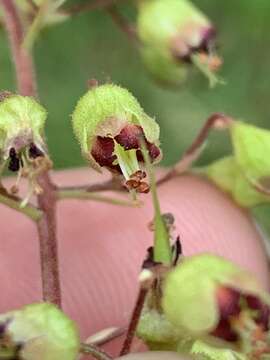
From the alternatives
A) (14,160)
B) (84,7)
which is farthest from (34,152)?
(84,7)

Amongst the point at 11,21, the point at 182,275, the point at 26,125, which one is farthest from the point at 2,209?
the point at 182,275

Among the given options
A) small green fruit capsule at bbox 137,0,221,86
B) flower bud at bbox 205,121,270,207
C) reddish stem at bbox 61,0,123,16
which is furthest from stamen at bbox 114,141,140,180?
small green fruit capsule at bbox 137,0,221,86

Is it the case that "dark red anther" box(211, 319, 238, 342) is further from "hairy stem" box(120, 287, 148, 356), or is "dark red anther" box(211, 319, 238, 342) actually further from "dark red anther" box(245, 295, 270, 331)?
"hairy stem" box(120, 287, 148, 356)

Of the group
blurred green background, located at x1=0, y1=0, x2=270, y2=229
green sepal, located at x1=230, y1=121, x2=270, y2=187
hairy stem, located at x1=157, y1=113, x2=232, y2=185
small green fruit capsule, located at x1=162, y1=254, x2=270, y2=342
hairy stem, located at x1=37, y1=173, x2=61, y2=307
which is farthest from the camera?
blurred green background, located at x1=0, y1=0, x2=270, y2=229

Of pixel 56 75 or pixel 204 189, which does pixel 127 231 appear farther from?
pixel 56 75

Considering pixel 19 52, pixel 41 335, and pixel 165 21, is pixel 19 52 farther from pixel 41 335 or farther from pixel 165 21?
pixel 41 335

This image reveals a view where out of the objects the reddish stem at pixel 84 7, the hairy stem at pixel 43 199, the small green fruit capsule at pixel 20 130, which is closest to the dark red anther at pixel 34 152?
A: the small green fruit capsule at pixel 20 130
